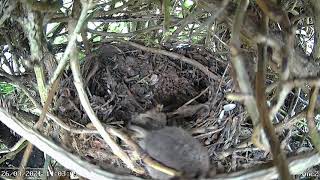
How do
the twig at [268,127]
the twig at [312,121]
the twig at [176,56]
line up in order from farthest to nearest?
the twig at [176,56]
the twig at [312,121]
the twig at [268,127]

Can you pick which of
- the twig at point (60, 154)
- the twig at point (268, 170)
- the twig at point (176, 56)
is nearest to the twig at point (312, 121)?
the twig at point (268, 170)

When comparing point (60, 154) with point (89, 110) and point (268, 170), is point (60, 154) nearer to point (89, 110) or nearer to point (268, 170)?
point (89, 110)

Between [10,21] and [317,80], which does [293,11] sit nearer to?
[317,80]

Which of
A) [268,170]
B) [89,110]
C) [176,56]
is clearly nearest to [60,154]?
[89,110]

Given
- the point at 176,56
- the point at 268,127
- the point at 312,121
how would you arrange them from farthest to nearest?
the point at 176,56
the point at 312,121
the point at 268,127

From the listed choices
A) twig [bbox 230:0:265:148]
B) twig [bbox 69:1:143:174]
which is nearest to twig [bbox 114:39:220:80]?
twig [bbox 69:1:143:174]

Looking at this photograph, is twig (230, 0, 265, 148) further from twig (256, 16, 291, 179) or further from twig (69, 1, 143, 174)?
twig (69, 1, 143, 174)

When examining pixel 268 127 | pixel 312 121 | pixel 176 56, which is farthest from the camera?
pixel 176 56

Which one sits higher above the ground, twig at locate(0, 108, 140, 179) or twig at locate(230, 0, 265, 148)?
twig at locate(230, 0, 265, 148)

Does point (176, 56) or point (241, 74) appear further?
point (176, 56)

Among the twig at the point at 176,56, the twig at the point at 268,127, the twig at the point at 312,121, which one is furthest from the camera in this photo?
the twig at the point at 176,56

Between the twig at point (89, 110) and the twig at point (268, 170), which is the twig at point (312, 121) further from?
the twig at point (89, 110)

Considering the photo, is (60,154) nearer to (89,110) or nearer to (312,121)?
(89,110)
